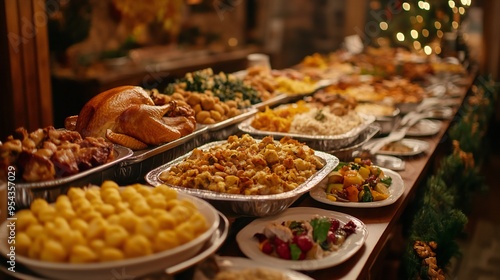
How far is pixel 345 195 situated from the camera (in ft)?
7.32

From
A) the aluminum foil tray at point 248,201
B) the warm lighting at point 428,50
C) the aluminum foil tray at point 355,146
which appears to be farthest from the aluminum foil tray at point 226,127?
the warm lighting at point 428,50

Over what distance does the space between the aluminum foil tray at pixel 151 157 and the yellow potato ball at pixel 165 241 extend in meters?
0.62

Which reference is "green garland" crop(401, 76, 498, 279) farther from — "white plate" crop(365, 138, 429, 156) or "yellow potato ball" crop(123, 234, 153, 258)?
"yellow potato ball" crop(123, 234, 153, 258)

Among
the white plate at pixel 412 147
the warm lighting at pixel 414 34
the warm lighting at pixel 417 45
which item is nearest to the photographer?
the white plate at pixel 412 147

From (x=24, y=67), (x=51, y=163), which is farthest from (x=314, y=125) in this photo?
(x=24, y=67)

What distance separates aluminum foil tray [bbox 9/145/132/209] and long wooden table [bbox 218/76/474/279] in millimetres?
480

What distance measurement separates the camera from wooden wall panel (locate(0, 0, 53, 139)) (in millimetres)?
3791

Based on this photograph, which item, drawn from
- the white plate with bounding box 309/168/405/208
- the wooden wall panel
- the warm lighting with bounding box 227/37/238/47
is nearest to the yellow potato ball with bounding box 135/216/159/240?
the white plate with bounding box 309/168/405/208

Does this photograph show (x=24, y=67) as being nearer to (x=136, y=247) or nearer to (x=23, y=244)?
(x=23, y=244)

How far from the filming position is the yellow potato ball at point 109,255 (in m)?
1.42

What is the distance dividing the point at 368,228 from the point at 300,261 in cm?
46

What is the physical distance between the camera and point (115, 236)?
145 centimetres

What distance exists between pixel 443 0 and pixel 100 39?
398cm

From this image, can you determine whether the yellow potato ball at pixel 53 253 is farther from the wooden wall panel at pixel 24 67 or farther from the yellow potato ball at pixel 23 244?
the wooden wall panel at pixel 24 67
